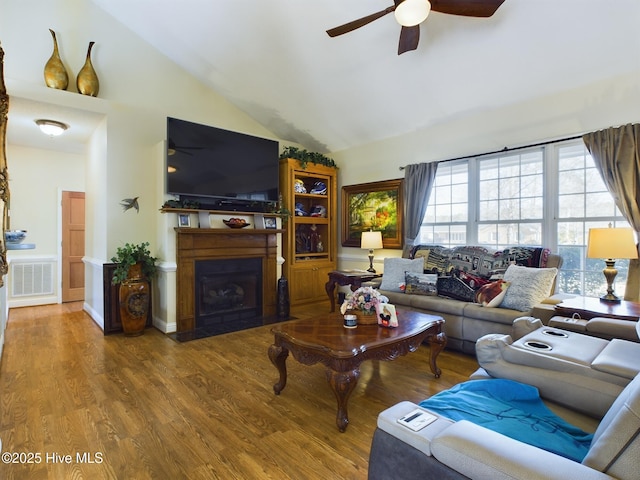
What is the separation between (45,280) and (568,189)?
7660 mm

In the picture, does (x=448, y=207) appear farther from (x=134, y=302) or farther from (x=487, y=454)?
(x=134, y=302)

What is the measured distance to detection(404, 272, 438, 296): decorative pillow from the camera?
12.4 ft

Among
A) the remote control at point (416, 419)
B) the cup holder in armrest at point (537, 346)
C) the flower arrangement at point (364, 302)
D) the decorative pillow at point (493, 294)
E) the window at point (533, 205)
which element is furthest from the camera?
the window at point (533, 205)

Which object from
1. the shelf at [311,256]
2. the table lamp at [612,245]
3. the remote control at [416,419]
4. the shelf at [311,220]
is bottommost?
the remote control at [416,419]

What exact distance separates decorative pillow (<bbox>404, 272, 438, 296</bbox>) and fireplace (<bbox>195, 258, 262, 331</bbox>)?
2.10m

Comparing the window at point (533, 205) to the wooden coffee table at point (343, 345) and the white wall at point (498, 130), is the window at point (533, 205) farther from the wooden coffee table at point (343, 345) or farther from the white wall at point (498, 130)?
the wooden coffee table at point (343, 345)

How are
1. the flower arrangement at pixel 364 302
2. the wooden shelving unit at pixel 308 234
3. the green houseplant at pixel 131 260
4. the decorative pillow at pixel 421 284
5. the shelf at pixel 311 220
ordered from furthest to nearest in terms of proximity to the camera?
the shelf at pixel 311 220 → the wooden shelving unit at pixel 308 234 → the green houseplant at pixel 131 260 → the decorative pillow at pixel 421 284 → the flower arrangement at pixel 364 302

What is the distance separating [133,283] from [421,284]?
3.36 m

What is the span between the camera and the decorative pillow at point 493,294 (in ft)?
10.6

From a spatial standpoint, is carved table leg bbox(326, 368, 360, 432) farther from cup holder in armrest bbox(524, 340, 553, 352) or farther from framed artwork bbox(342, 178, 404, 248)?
framed artwork bbox(342, 178, 404, 248)

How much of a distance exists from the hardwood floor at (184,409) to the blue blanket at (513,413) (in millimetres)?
657

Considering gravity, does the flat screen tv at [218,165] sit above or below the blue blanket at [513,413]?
above

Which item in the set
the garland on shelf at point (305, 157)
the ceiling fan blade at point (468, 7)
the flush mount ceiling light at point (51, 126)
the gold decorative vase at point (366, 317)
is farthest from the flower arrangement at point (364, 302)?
the flush mount ceiling light at point (51, 126)

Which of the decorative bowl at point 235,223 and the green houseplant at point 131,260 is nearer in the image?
the green houseplant at point 131,260
